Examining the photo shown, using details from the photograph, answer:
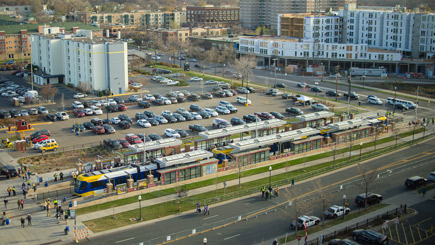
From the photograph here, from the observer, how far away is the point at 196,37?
149875 mm

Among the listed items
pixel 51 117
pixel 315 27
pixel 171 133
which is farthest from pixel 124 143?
pixel 315 27

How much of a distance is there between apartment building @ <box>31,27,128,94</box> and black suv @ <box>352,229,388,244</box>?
6109cm

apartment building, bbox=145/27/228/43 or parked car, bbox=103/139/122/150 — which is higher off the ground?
apartment building, bbox=145/27/228/43

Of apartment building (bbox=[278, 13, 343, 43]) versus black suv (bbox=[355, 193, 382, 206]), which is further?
apartment building (bbox=[278, 13, 343, 43])

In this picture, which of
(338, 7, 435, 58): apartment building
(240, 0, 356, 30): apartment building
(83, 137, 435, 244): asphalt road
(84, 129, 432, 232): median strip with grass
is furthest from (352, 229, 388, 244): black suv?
(240, 0, 356, 30): apartment building

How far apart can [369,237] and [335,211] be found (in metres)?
5.19

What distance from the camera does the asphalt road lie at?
39875 mm

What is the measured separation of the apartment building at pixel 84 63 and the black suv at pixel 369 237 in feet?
200

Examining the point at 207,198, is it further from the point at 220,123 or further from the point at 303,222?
the point at 220,123

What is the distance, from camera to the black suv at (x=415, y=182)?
49844 millimetres

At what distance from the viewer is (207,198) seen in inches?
1864

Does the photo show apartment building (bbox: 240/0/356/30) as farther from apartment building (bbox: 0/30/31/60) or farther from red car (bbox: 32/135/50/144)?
red car (bbox: 32/135/50/144)

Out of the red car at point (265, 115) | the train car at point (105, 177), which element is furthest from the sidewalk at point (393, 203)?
the red car at point (265, 115)

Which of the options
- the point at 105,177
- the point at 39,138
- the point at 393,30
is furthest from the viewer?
the point at 393,30
